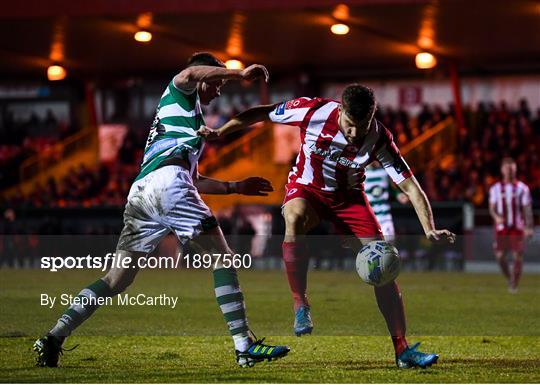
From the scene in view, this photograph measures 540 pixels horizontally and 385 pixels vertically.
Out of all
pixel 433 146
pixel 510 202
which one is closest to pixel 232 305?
pixel 510 202

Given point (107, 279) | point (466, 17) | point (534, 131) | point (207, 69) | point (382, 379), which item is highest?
point (466, 17)

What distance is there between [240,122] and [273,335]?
2939mm

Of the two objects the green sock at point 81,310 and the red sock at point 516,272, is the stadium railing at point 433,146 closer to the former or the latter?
the red sock at point 516,272

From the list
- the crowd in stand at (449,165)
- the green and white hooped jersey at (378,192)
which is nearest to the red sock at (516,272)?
the green and white hooped jersey at (378,192)

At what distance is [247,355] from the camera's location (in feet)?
26.3

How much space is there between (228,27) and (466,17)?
16.3 feet

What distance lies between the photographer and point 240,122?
827 centimetres

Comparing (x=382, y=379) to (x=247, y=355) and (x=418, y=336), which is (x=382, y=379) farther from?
(x=418, y=336)

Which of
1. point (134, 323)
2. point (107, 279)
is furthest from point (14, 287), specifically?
point (107, 279)

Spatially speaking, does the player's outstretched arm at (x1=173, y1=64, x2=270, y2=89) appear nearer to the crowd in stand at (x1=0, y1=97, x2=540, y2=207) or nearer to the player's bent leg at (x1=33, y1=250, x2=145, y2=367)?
the player's bent leg at (x1=33, y1=250, x2=145, y2=367)

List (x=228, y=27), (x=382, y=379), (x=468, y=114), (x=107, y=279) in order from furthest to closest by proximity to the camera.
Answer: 1. (x=468, y=114)
2. (x=228, y=27)
3. (x=107, y=279)
4. (x=382, y=379)

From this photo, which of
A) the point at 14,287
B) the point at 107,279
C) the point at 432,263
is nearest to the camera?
the point at 107,279

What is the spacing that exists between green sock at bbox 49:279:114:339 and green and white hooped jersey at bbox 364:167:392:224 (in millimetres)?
8017

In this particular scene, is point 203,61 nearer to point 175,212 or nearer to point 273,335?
point 175,212
